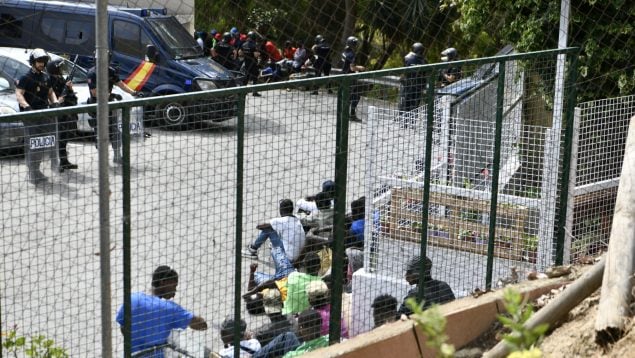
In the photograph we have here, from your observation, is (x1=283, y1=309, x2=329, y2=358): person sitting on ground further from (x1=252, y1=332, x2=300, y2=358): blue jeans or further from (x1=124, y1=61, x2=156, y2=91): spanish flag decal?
(x1=124, y1=61, x2=156, y2=91): spanish flag decal

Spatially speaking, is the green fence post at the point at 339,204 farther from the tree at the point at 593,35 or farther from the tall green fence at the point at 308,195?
the tree at the point at 593,35

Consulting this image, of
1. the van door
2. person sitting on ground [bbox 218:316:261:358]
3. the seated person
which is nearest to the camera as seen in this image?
person sitting on ground [bbox 218:316:261:358]

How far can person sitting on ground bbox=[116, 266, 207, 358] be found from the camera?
480cm

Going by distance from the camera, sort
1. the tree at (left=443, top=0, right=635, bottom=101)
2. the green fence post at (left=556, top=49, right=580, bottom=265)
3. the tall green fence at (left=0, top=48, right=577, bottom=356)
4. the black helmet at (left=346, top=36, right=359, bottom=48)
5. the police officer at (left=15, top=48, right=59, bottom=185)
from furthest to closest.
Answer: the black helmet at (left=346, top=36, right=359, bottom=48), the tree at (left=443, top=0, right=635, bottom=101), the green fence post at (left=556, top=49, right=580, bottom=265), the tall green fence at (left=0, top=48, right=577, bottom=356), the police officer at (left=15, top=48, right=59, bottom=185)

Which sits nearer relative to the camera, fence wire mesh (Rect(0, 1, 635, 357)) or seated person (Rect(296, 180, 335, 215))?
fence wire mesh (Rect(0, 1, 635, 357))

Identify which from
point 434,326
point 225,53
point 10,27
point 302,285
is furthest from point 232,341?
point 225,53

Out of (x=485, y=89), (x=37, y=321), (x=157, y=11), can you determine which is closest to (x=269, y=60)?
(x=157, y=11)

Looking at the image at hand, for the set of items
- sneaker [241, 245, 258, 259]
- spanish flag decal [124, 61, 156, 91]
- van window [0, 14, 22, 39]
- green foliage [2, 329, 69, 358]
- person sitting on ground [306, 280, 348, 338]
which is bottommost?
person sitting on ground [306, 280, 348, 338]

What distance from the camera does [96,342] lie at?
4637mm

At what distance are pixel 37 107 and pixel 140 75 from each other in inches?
245

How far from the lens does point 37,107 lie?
920 centimetres

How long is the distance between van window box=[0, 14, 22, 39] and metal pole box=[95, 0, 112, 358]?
6973mm

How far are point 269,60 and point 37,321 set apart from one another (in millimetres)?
12563

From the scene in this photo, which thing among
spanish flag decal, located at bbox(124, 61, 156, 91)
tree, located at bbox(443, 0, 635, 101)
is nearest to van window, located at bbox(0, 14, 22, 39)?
spanish flag decal, located at bbox(124, 61, 156, 91)
